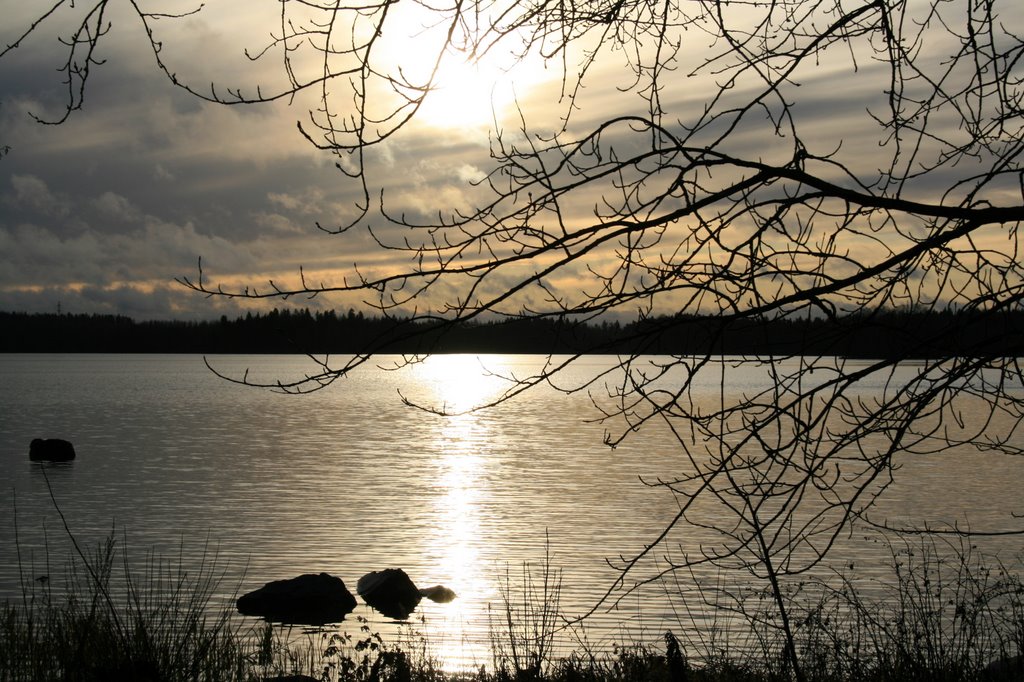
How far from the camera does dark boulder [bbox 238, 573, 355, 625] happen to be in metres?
15.9

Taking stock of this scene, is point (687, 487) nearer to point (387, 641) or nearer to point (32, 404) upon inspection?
point (387, 641)

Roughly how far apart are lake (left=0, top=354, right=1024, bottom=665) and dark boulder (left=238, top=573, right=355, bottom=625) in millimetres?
533

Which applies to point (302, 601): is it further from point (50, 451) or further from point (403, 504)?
point (50, 451)

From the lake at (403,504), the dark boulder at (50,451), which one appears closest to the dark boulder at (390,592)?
the lake at (403,504)

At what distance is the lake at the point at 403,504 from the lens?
1895 centimetres

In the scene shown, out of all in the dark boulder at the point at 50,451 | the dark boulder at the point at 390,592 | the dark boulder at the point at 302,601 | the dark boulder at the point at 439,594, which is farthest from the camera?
the dark boulder at the point at 50,451

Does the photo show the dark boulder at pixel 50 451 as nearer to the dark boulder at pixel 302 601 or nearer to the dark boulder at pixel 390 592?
the dark boulder at pixel 390 592

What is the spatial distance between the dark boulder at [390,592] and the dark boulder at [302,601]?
63 cm

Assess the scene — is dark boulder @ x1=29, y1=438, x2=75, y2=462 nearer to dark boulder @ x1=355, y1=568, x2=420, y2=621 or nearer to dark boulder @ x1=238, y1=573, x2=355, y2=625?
dark boulder @ x1=355, y1=568, x2=420, y2=621

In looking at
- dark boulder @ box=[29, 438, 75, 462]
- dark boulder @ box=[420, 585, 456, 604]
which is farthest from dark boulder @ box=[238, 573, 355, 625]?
dark boulder @ box=[29, 438, 75, 462]

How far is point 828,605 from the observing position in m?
16.0

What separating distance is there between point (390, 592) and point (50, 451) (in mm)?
29231

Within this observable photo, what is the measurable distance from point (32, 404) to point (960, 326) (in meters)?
88.5

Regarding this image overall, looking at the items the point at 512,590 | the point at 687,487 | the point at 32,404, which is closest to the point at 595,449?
the point at 687,487
